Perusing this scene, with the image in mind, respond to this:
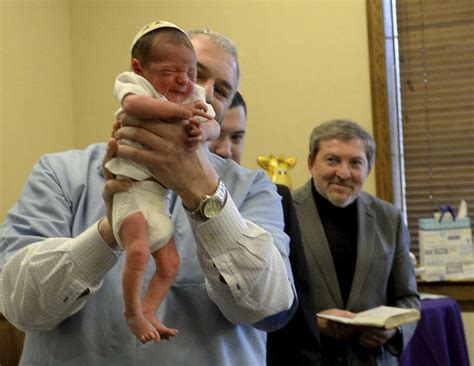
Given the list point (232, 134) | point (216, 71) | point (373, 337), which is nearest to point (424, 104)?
point (373, 337)

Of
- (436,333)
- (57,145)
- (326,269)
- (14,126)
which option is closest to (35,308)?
(326,269)

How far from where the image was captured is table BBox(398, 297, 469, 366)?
363 centimetres

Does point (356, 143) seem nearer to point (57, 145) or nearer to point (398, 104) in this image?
point (398, 104)

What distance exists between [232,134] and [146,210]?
1.23 meters

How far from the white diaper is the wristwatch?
54mm

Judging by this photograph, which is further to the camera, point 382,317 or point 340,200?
point 340,200

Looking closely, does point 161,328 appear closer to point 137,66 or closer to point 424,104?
point 137,66

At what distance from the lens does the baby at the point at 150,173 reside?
111cm

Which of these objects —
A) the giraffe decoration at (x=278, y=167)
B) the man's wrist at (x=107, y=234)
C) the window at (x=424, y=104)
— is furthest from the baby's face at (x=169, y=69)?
the window at (x=424, y=104)

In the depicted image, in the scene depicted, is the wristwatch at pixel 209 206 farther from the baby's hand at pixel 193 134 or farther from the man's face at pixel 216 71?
the man's face at pixel 216 71

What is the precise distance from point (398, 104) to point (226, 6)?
4.18ft

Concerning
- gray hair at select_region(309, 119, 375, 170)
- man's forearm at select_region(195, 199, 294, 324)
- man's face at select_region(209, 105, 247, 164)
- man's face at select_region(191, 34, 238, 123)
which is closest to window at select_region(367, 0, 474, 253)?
gray hair at select_region(309, 119, 375, 170)

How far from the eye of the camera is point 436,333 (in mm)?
3711

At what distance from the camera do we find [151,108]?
1134 mm
